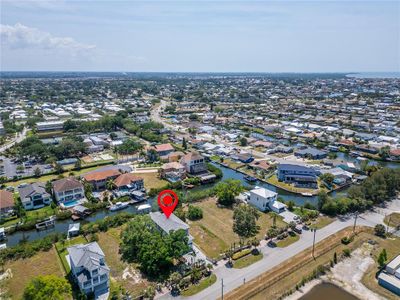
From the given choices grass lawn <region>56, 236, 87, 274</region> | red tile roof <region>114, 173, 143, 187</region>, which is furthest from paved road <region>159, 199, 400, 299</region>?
red tile roof <region>114, 173, 143, 187</region>

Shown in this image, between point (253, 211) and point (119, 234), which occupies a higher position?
point (253, 211)

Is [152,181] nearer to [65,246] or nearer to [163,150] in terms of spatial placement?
[163,150]

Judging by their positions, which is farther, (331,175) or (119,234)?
(331,175)

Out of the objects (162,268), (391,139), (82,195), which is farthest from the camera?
(391,139)

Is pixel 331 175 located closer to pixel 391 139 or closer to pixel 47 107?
pixel 391 139

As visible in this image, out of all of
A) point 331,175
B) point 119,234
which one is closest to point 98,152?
point 119,234

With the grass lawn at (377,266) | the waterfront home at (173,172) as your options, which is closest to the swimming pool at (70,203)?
the waterfront home at (173,172)
